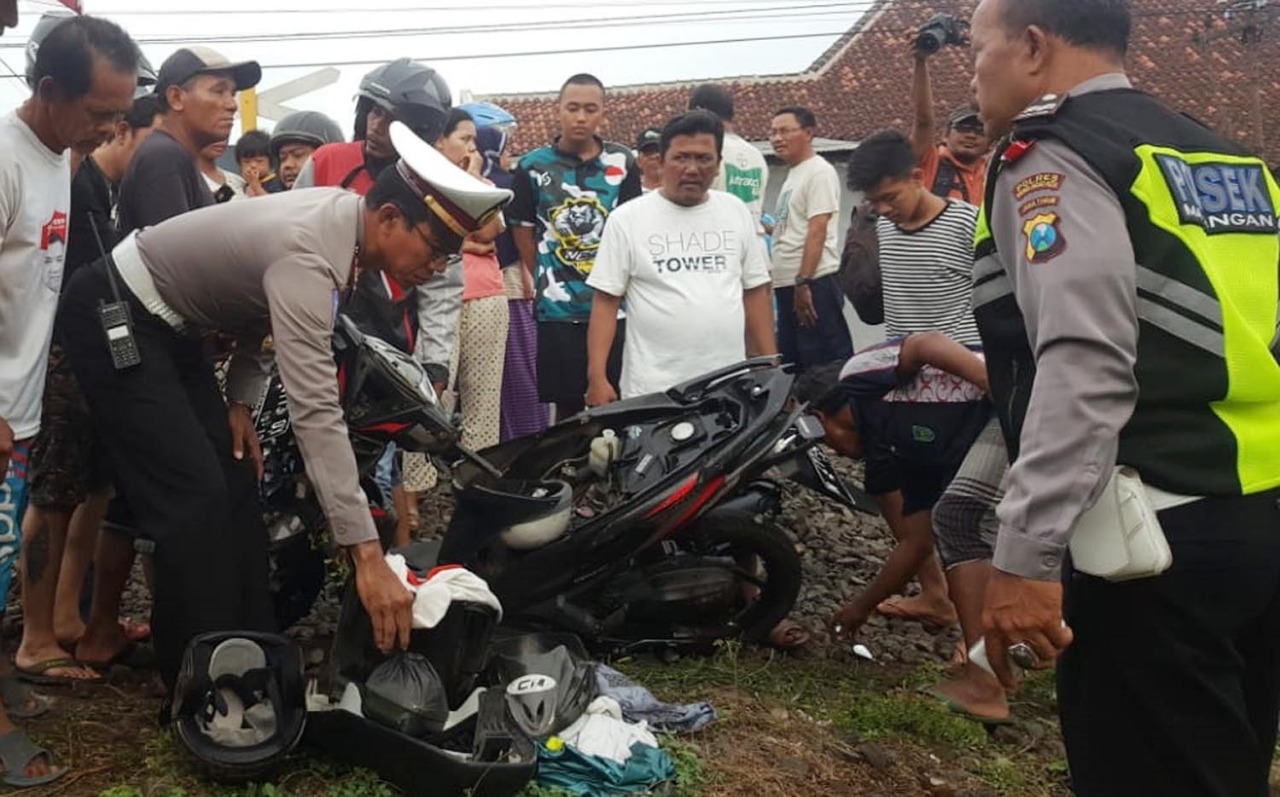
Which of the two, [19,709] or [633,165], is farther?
[633,165]

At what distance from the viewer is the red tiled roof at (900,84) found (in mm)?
22016

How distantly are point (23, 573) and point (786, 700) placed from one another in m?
2.46

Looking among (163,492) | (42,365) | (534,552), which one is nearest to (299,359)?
(163,492)

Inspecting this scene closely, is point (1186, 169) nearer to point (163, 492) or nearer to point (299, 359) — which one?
point (299, 359)

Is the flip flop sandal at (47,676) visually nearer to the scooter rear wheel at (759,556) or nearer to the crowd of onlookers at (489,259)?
the crowd of onlookers at (489,259)

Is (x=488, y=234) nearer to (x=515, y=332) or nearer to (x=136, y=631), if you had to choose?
(x=515, y=332)

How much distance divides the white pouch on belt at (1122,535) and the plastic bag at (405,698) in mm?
1604

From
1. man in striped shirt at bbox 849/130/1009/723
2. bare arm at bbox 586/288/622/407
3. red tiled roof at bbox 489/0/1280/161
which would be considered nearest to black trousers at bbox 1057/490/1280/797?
man in striped shirt at bbox 849/130/1009/723

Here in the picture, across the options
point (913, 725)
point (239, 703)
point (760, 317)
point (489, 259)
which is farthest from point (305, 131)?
point (913, 725)

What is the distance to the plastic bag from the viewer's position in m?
2.76

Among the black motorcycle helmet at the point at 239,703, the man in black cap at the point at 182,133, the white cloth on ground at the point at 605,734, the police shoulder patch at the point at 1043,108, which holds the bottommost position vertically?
the white cloth on ground at the point at 605,734

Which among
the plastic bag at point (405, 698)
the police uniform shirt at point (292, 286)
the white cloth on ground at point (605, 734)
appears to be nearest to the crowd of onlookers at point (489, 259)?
the police uniform shirt at point (292, 286)

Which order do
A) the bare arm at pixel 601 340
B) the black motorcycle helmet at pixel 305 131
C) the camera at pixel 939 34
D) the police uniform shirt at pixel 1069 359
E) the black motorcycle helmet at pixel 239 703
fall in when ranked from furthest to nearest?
the black motorcycle helmet at pixel 305 131
the camera at pixel 939 34
the bare arm at pixel 601 340
the black motorcycle helmet at pixel 239 703
the police uniform shirt at pixel 1069 359

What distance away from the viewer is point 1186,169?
188cm
